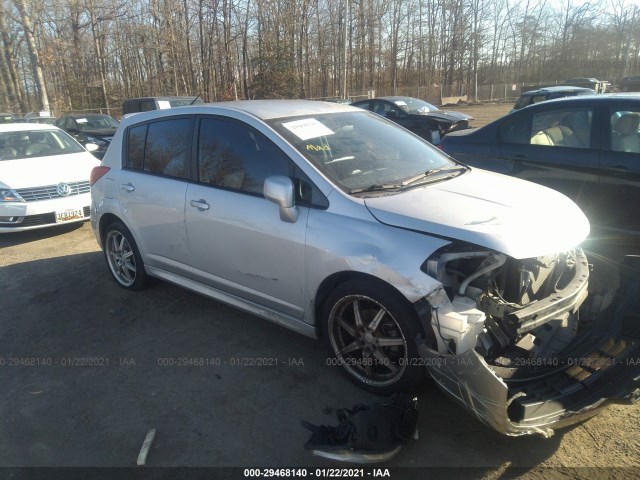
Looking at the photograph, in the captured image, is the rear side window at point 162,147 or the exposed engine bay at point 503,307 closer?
the exposed engine bay at point 503,307

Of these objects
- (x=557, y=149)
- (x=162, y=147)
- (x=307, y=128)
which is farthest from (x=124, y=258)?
(x=557, y=149)

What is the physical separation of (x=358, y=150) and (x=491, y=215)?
1166mm

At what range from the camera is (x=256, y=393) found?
10.5 ft

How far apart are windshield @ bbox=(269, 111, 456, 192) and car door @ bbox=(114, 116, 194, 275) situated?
106 centimetres

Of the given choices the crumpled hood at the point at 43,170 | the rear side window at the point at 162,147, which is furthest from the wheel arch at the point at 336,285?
the crumpled hood at the point at 43,170

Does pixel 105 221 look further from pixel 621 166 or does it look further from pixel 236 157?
pixel 621 166

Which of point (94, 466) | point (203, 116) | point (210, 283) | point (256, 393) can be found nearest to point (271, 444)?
point (256, 393)

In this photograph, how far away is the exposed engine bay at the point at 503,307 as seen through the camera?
8.26 feet

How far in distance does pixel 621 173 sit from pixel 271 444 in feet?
13.8

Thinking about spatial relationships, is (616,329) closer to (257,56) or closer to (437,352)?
(437,352)

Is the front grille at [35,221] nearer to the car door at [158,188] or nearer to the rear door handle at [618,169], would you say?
the car door at [158,188]

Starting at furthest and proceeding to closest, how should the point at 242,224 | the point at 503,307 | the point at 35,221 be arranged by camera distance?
the point at 35,221 < the point at 242,224 < the point at 503,307

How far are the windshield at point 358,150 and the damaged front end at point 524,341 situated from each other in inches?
35.5

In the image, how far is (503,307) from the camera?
2.63 metres
